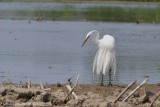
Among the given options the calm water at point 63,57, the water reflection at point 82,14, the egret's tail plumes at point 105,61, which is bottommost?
the water reflection at point 82,14

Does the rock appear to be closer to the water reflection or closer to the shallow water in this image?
the shallow water

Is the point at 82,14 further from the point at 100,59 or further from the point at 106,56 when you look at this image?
the point at 106,56

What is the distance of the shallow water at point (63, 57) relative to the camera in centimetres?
1385

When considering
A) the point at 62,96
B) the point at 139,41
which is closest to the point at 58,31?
the point at 139,41

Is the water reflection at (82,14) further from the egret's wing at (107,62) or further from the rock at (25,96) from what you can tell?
the rock at (25,96)

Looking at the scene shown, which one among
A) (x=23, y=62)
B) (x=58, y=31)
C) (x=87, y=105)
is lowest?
(x=58, y=31)

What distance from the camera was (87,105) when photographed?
8523 mm

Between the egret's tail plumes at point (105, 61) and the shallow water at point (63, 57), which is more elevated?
the egret's tail plumes at point (105, 61)

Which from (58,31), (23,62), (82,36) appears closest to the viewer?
(23,62)

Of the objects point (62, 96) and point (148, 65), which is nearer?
point (62, 96)

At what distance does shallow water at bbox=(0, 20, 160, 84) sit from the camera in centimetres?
1385

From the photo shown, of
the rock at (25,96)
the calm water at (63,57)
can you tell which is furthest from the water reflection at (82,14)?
the rock at (25,96)

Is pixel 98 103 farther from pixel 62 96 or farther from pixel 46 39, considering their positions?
pixel 46 39

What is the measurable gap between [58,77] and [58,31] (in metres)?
17.8
